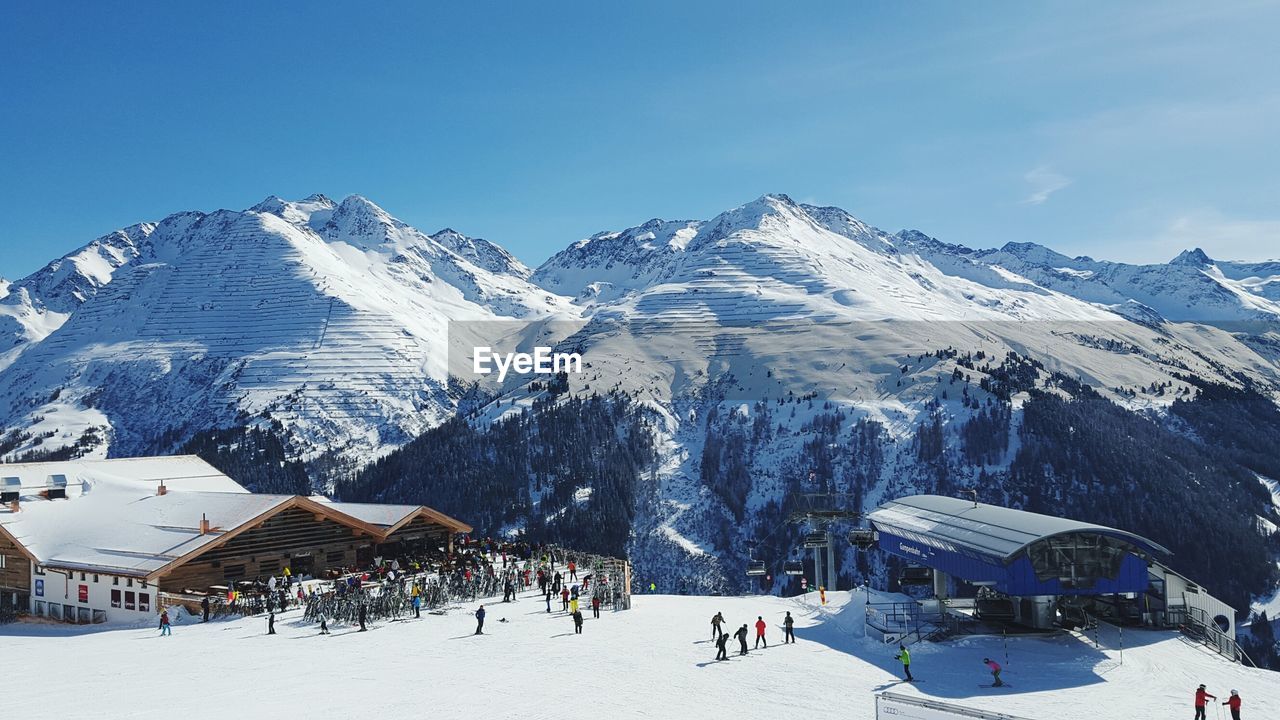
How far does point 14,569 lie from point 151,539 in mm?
10398

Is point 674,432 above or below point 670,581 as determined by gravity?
above

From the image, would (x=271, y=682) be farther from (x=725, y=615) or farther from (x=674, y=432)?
(x=674, y=432)

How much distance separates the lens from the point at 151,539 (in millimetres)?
45781

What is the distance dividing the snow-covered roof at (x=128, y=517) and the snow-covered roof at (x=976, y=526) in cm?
2893

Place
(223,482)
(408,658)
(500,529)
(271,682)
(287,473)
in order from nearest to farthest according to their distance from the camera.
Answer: (271,682), (408,658), (223,482), (500,529), (287,473)

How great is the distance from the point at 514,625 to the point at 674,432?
145720 millimetres

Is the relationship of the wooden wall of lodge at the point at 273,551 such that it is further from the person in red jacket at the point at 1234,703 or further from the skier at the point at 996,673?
the person in red jacket at the point at 1234,703

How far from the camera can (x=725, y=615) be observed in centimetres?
4225

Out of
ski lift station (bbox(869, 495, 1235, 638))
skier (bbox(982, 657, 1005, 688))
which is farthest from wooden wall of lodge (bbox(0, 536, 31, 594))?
skier (bbox(982, 657, 1005, 688))

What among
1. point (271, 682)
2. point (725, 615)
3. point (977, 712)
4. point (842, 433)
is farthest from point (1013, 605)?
point (842, 433)

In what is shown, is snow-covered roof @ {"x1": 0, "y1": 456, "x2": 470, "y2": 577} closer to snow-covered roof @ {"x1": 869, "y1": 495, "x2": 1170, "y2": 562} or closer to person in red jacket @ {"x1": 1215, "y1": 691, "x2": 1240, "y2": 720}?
snow-covered roof @ {"x1": 869, "y1": 495, "x2": 1170, "y2": 562}

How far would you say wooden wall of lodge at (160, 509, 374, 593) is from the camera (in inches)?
1751

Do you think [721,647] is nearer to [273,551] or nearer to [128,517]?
[273,551]

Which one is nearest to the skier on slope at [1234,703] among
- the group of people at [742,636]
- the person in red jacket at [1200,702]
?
the person in red jacket at [1200,702]
